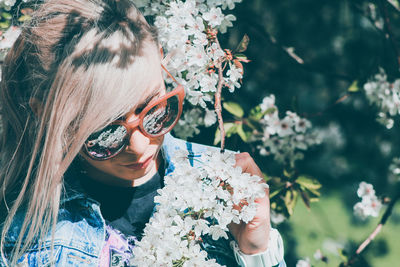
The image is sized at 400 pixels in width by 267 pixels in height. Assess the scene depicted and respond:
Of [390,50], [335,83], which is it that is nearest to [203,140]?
[390,50]

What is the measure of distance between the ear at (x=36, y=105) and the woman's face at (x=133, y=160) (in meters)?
0.20

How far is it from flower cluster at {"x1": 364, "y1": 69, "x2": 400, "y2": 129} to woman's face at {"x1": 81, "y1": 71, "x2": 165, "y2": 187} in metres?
1.25

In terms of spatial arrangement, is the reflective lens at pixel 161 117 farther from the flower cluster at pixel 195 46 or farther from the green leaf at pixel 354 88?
the green leaf at pixel 354 88

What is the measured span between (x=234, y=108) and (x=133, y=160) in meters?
0.81

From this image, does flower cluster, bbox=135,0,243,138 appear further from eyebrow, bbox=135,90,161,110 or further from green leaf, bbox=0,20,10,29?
green leaf, bbox=0,20,10,29

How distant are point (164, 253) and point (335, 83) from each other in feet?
8.55

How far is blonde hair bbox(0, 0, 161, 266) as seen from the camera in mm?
1353

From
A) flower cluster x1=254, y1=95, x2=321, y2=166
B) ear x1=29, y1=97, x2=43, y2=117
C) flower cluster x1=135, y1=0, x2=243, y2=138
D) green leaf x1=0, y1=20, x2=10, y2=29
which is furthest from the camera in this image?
flower cluster x1=254, y1=95, x2=321, y2=166

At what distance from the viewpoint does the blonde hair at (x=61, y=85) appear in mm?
1353

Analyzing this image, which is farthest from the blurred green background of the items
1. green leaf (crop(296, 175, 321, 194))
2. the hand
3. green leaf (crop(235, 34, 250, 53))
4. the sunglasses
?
the sunglasses

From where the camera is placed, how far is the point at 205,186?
136cm

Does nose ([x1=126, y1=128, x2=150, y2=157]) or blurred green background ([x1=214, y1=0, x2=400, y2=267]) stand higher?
nose ([x1=126, y1=128, x2=150, y2=157])

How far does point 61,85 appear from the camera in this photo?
136 cm

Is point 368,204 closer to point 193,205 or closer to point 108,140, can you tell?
point 193,205
